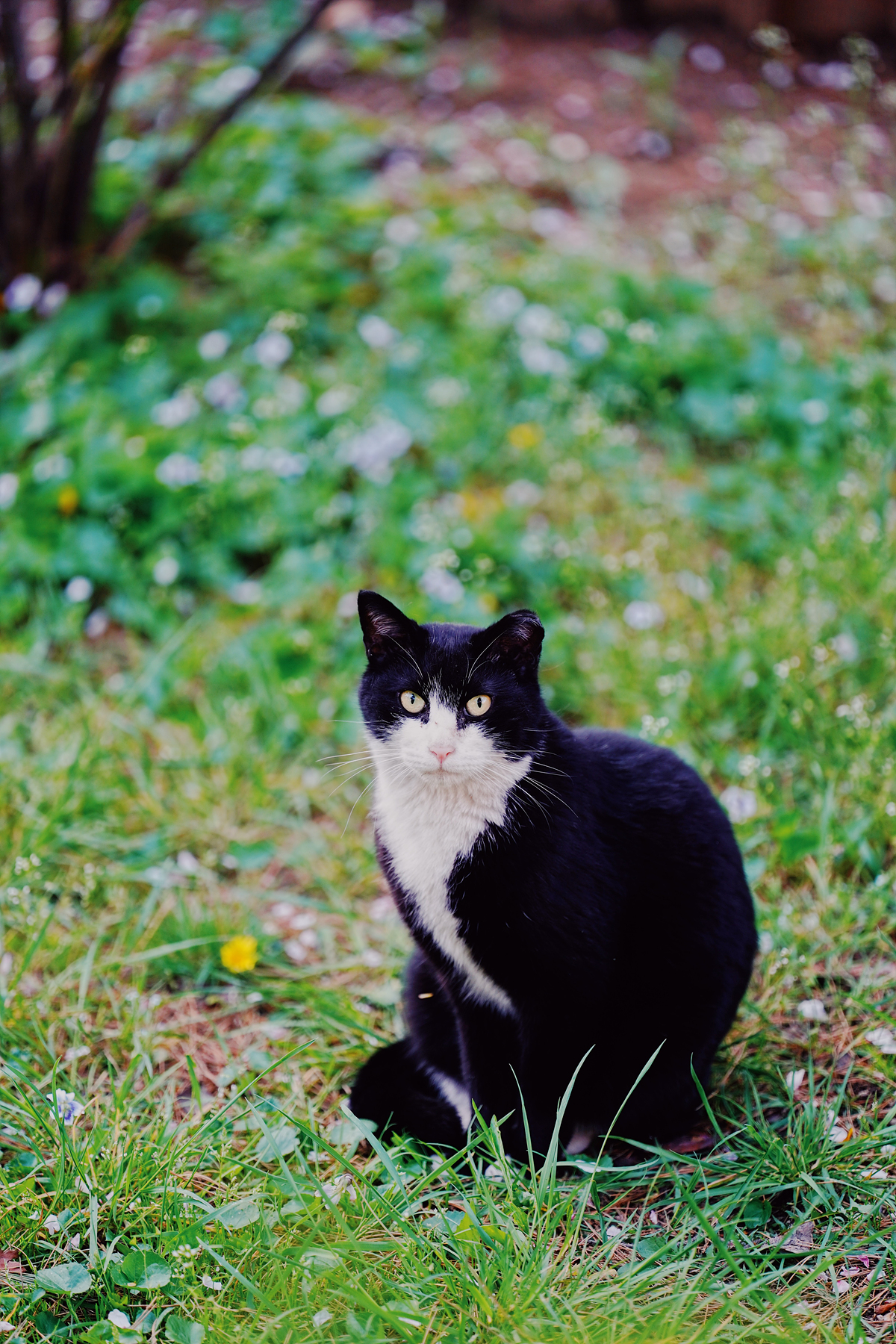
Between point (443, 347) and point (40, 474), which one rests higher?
point (443, 347)

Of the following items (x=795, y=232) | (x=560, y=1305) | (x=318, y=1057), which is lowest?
(x=318, y=1057)

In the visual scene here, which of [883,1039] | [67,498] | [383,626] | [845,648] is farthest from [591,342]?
[883,1039]

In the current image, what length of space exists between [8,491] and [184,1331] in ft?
8.40

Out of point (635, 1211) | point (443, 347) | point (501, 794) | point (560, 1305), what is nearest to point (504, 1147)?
point (635, 1211)

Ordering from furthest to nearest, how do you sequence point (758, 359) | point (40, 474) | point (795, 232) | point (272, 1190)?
point (795, 232), point (758, 359), point (40, 474), point (272, 1190)

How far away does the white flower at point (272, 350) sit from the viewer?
371cm

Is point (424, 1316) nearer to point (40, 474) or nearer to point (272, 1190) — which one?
point (272, 1190)

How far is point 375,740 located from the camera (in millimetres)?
1910

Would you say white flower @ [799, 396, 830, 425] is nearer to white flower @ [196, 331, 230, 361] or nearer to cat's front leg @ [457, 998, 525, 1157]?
white flower @ [196, 331, 230, 361]

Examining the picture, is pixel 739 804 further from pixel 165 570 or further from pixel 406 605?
pixel 165 570

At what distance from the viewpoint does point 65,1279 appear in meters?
1.61

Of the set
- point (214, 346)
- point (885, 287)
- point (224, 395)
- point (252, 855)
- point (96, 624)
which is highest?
point (885, 287)

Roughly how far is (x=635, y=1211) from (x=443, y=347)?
9.45 feet

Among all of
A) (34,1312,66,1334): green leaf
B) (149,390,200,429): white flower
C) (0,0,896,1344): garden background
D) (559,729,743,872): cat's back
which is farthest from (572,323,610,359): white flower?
(34,1312,66,1334): green leaf
